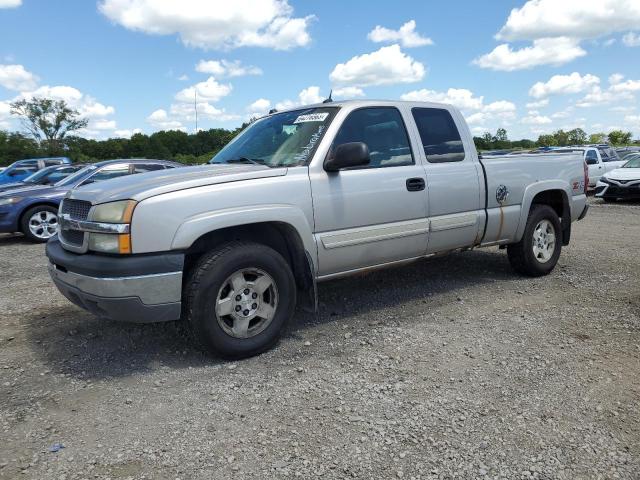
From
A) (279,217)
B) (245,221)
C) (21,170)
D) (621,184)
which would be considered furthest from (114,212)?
(21,170)

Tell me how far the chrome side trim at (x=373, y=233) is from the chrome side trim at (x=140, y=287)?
120 centimetres

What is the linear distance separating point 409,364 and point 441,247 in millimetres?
1580

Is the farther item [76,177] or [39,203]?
[76,177]

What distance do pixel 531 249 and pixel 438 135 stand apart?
6.00 ft

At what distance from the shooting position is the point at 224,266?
139 inches

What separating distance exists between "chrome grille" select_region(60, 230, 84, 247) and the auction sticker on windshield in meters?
2.00

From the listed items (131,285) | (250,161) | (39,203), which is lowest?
(131,285)

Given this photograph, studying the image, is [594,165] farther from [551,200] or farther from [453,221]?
[453,221]

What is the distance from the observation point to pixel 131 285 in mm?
3303

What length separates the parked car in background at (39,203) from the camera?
931 centimetres

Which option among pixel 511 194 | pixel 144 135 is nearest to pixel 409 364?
pixel 511 194

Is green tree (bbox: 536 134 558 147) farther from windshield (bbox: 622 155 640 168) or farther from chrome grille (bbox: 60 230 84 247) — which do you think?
chrome grille (bbox: 60 230 84 247)

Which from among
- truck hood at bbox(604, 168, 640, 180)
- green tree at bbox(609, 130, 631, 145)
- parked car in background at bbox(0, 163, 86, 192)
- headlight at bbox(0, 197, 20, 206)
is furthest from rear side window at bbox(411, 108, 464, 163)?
green tree at bbox(609, 130, 631, 145)

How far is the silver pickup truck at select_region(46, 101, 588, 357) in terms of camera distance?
3.37 metres
